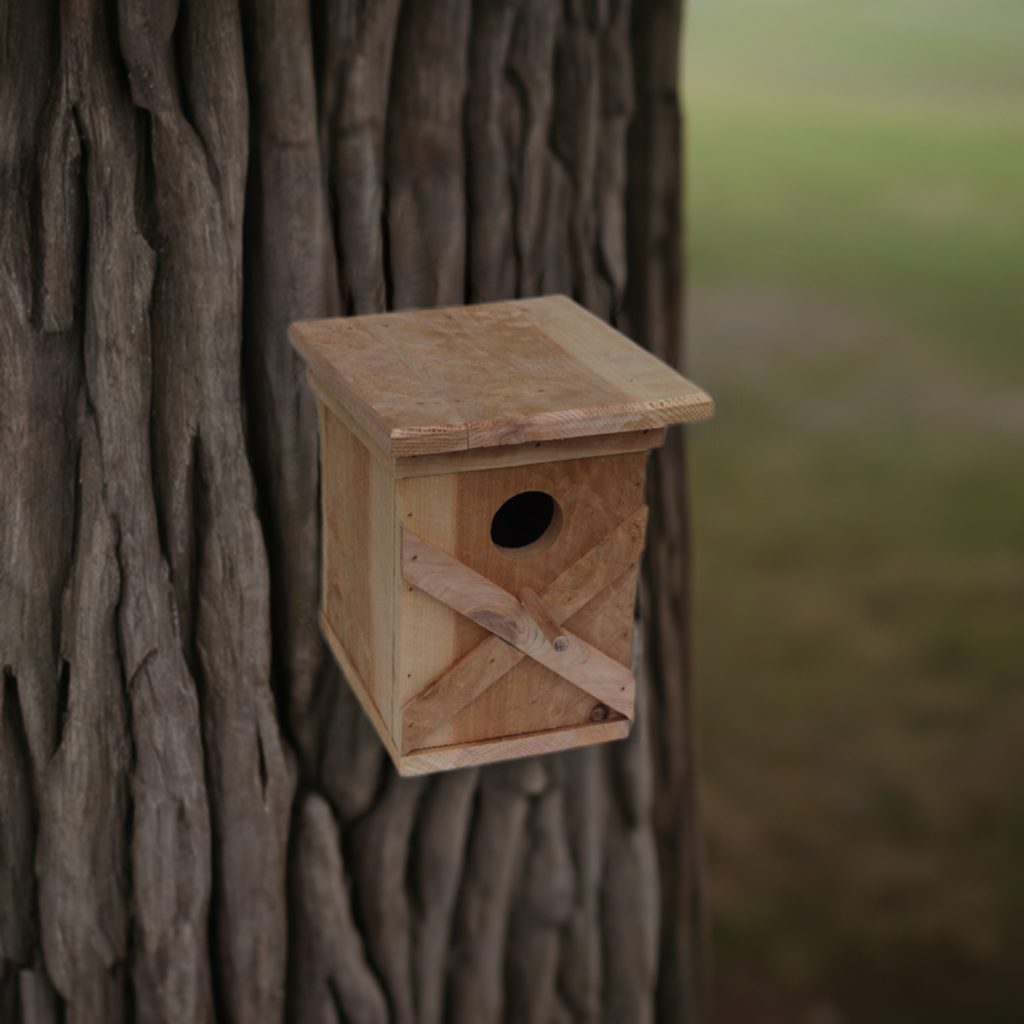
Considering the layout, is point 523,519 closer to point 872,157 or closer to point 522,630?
point 522,630

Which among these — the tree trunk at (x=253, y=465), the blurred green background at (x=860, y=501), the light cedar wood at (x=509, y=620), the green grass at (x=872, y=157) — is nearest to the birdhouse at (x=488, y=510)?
the light cedar wood at (x=509, y=620)

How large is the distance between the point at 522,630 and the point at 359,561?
0.93 feet

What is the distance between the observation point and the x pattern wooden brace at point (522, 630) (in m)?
1.90

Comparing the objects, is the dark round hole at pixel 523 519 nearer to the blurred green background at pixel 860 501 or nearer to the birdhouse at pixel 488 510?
the birdhouse at pixel 488 510

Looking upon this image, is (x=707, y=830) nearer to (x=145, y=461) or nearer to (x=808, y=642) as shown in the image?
(x=808, y=642)

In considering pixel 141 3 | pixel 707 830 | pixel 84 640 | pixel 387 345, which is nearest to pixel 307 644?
pixel 84 640

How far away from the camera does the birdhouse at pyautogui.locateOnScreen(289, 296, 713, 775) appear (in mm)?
1776

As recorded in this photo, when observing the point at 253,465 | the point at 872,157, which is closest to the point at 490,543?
the point at 253,465

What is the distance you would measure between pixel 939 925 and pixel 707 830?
2.62ft

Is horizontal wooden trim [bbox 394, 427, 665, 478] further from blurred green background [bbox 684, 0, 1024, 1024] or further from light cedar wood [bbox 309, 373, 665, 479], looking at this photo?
blurred green background [bbox 684, 0, 1024, 1024]

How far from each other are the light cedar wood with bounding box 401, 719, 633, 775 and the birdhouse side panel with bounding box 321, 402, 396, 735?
0.20 ft

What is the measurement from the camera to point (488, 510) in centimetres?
184

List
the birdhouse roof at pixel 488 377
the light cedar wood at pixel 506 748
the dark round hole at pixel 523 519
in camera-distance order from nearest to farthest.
Answer: 1. the birdhouse roof at pixel 488 377
2. the light cedar wood at pixel 506 748
3. the dark round hole at pixel 523 519

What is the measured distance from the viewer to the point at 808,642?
18.5 feet
